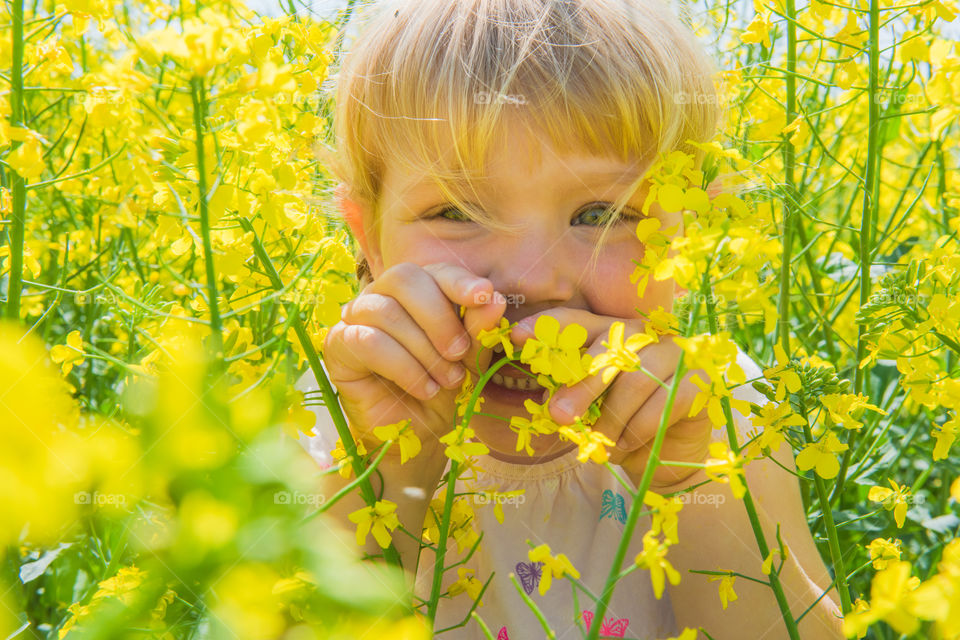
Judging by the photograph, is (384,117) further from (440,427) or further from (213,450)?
(213,450)

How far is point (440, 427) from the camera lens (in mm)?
894

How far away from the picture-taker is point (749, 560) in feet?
3.34

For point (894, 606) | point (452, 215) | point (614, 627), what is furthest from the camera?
point (614, 627)

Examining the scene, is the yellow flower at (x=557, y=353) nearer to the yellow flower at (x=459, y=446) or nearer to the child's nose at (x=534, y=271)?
the yellow flower at (x=459, y=446)

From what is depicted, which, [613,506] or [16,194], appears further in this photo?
[613,506]

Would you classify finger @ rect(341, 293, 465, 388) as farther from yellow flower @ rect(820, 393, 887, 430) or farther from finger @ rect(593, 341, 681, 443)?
yellow flower @ rect(820, 393, 887, 430)

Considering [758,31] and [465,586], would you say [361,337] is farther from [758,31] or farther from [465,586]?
[758,31]

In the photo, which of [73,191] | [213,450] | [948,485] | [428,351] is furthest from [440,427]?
[73,191]

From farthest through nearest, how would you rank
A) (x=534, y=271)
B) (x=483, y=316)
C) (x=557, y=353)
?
(x=534, y=271)
(x=483, y=316)
(x=557, y=353)

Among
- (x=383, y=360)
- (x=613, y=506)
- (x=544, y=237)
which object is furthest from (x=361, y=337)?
(x=613, y=506)

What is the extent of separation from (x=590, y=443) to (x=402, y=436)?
0.24 meters

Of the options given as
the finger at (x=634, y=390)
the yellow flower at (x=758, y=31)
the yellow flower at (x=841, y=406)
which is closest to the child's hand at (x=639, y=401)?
the finger at (x=634, y=390)

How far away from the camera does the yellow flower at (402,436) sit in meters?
0.68

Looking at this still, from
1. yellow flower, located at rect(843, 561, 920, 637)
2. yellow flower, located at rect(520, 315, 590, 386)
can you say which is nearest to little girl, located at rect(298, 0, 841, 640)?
yellow flower, located at rect(520, 315, 590, 386)
